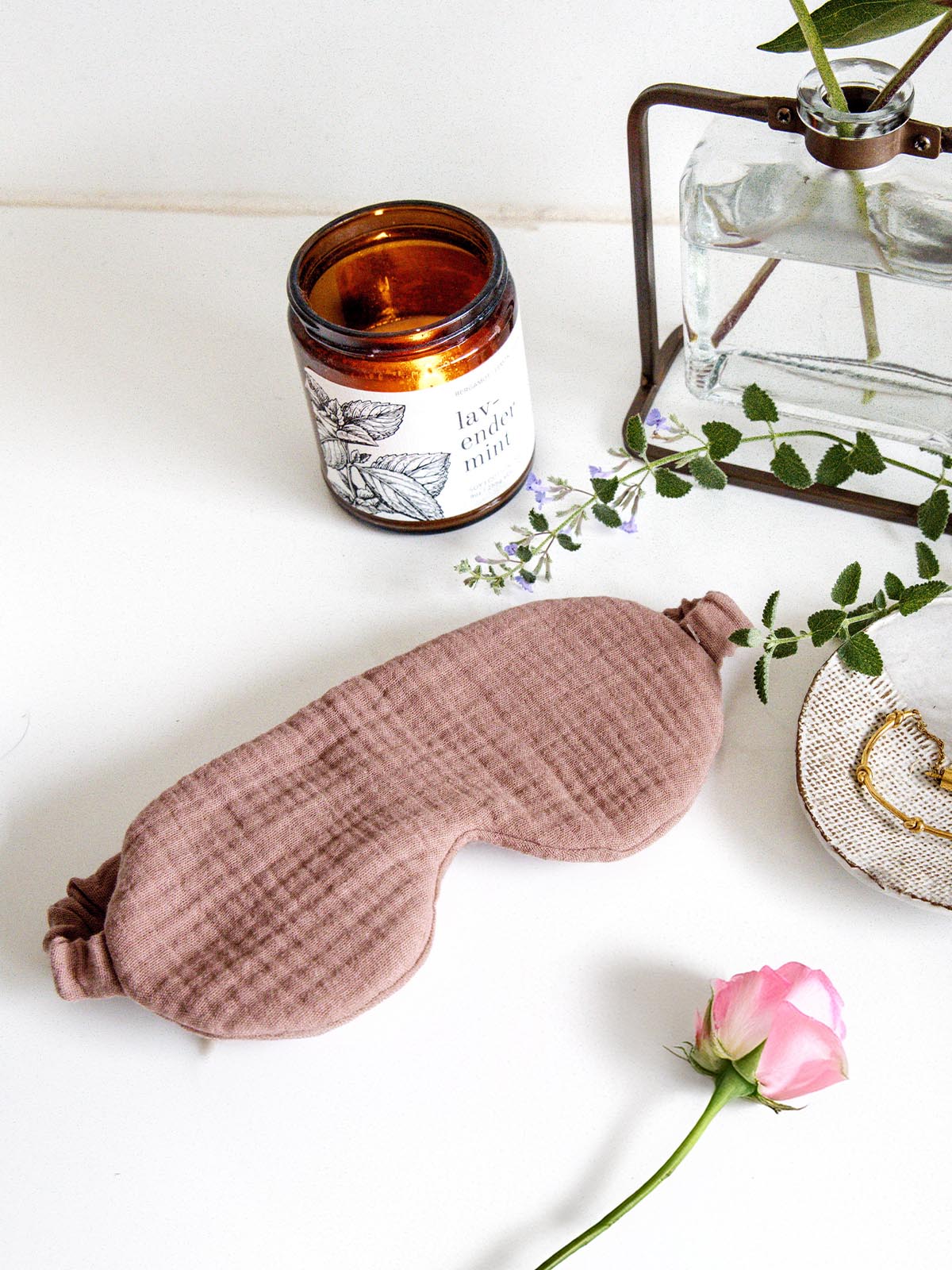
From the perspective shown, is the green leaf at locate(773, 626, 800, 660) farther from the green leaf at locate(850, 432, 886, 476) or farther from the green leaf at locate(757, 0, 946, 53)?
the green leaf at locate(757, 0, 946, 53)

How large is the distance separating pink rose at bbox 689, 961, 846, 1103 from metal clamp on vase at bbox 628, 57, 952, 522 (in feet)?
0.75

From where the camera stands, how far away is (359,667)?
521mm

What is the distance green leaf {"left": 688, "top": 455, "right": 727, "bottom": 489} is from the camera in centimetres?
50

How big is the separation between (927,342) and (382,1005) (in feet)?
1.07

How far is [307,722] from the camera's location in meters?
0.47

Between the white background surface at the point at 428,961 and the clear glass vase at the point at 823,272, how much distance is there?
0.05 metres

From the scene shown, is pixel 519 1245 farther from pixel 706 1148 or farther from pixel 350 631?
pixel 350 631

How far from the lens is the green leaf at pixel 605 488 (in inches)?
20.0

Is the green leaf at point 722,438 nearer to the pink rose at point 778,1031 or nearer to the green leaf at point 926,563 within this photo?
the green leaf at point 926,563

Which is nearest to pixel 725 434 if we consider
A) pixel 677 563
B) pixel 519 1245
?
pixel 677 563

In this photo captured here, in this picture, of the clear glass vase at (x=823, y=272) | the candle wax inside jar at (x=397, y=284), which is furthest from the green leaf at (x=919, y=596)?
the candle wax inside jar at (x=397, y=284)

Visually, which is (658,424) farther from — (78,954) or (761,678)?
(78,954)

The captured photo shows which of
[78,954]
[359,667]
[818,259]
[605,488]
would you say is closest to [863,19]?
[818,259]

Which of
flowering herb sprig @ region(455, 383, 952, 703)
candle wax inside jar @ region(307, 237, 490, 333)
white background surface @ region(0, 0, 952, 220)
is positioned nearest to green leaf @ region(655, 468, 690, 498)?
flowering herb sprig @ region(455, 383, 952, 703)
